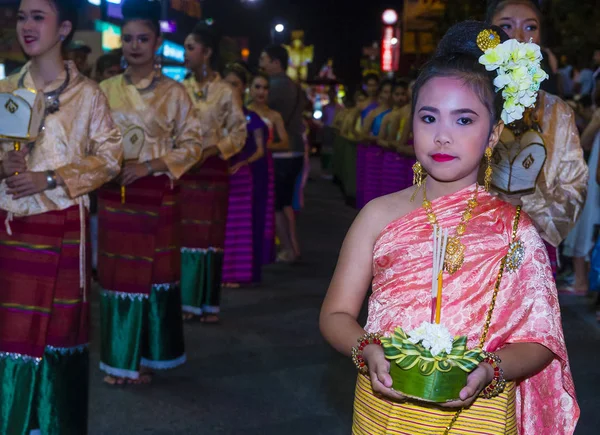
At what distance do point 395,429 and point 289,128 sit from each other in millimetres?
8174

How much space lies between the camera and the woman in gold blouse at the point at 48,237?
13.9 feet

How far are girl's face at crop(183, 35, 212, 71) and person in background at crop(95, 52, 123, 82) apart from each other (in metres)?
0.99

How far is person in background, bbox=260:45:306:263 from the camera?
405 inches

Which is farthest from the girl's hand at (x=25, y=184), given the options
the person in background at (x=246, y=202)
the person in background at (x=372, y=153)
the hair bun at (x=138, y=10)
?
the person in background at (x=372, y=153)

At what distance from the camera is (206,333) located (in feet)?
23.4

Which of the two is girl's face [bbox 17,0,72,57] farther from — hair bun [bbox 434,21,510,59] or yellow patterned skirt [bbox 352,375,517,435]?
yellow patterned skirt [bbox 352,375,517,435]

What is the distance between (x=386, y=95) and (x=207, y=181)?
6704mm

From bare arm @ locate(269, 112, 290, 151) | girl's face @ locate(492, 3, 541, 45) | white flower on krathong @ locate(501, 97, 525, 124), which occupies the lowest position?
bare arm @ locate(269, 112, 290, 151)

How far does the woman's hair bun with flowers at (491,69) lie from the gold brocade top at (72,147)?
2060 mm

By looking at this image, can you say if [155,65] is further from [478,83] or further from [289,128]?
[289,128]

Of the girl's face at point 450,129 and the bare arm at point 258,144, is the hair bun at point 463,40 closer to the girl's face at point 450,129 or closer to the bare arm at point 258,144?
the girl's face at point 450,129

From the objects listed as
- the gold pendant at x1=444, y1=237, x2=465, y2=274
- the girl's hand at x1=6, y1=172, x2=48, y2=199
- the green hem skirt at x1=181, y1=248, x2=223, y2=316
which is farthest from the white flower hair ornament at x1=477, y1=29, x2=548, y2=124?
the green hem skirt at x1=181, y1=248, x2=223, y2=316

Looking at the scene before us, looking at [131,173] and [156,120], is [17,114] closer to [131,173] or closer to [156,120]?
[131,173]

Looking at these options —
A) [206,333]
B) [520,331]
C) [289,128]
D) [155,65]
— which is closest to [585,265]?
[289,128]
